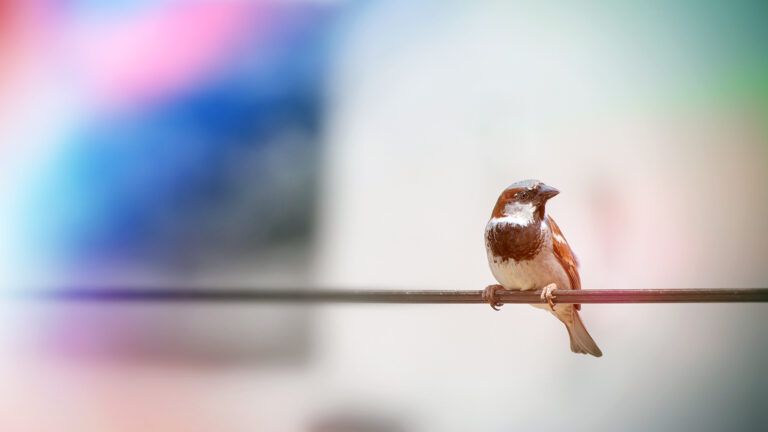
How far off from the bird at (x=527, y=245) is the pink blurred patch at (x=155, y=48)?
102 centimetres

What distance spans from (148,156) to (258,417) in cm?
75

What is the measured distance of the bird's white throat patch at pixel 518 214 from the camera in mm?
1249

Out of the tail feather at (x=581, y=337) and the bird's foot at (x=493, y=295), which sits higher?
the bird's foot at (x=493, y=295)

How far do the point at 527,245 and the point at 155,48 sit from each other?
1237mm

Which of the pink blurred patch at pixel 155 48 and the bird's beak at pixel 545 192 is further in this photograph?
the pink blurred patch at pixel 155 48

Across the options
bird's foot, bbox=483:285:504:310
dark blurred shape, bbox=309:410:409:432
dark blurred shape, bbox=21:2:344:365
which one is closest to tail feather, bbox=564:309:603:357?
bird's foot, bbox=483:285:504:310

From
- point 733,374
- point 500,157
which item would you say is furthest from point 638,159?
point 733,374

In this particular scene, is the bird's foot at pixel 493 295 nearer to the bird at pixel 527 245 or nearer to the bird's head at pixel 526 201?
the bird at pixel 527 245

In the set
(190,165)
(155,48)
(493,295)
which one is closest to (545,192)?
(493,295)

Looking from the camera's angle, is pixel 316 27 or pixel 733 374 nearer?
pixel 733 374

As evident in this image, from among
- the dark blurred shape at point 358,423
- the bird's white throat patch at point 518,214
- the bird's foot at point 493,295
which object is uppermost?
the bird's white throat patch at point 518,214

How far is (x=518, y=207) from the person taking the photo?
1266 millimetres

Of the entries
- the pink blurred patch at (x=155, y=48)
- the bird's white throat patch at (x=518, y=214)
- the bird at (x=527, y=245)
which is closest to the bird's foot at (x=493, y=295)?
the bird at (x=527, y=245)

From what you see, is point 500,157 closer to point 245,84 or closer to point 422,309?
point 422,309
